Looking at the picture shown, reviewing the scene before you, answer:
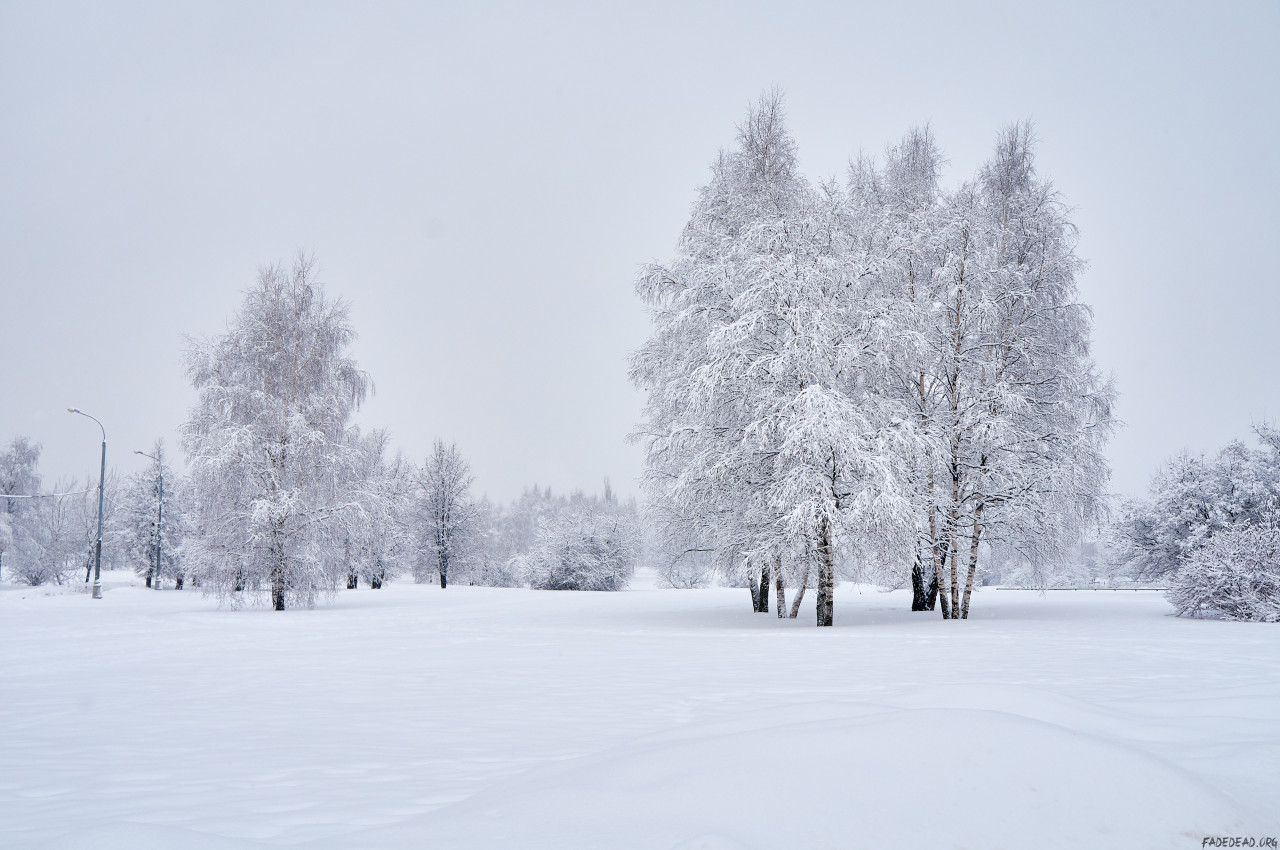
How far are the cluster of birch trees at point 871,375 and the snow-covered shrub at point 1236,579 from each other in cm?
231

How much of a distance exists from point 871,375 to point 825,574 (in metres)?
4.29

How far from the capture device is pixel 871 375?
45.6 feet

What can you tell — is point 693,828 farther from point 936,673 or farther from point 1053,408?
point 1053,408

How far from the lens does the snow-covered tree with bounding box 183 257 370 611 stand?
731 inches

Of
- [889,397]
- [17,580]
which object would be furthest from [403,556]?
[889,397]

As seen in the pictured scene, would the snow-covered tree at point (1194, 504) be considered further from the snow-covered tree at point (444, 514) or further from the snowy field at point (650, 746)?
the snow-covered tree at point (444, 514)

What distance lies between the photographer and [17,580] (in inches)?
1645

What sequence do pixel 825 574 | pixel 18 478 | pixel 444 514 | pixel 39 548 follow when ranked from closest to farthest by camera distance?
pixel 825 574, pixel 39 548, pixel 18 478, pixel 444 514

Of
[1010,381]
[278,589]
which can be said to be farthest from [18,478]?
[1010,381]

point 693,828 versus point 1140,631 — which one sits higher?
point 693,828

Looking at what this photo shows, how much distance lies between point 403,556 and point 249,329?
25696 mm

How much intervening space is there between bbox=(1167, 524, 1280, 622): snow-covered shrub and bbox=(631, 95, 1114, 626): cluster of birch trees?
2314mm

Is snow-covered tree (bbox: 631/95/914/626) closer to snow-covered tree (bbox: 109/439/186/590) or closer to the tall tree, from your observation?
the tall tree

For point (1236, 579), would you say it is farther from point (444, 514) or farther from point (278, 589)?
point (444, 514)
